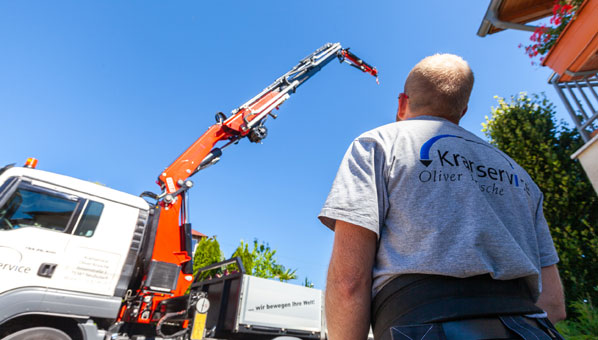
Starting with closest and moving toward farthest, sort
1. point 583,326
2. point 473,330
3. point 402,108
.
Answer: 1. point 473,330
2. point 402,108
3. point 583,326

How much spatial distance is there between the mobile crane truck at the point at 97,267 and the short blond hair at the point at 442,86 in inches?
178

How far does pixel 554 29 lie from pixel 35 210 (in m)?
8.63

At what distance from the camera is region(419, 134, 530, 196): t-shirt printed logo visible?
3.55 ft

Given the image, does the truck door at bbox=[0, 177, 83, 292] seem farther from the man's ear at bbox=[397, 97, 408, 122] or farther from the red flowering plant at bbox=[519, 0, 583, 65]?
the red flowering plant at bbox=[519, 0, 583, 65]

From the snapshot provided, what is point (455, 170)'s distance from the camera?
43.2 inches

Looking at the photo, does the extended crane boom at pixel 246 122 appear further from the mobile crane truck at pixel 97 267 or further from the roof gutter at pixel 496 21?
the roof gutter at pixel 496 21

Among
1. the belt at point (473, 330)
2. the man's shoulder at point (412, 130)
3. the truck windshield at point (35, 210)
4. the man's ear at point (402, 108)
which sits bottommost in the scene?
the belt at point (473, 330)

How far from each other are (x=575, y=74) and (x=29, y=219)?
327 inches

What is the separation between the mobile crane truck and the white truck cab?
0.01 metres

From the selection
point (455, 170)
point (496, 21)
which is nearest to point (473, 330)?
point (455, 170)

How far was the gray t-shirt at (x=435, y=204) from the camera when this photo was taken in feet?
3.15

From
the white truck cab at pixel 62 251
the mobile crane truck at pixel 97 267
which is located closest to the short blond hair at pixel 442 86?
the mobile crane truck at pixel 97 267

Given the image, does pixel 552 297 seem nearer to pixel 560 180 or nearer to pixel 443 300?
pixel 443 300

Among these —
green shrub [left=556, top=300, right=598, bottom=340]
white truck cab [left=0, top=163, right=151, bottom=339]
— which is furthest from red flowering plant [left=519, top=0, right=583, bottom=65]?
white truck cab [left=0, top=163, right=151, bottom=339]
